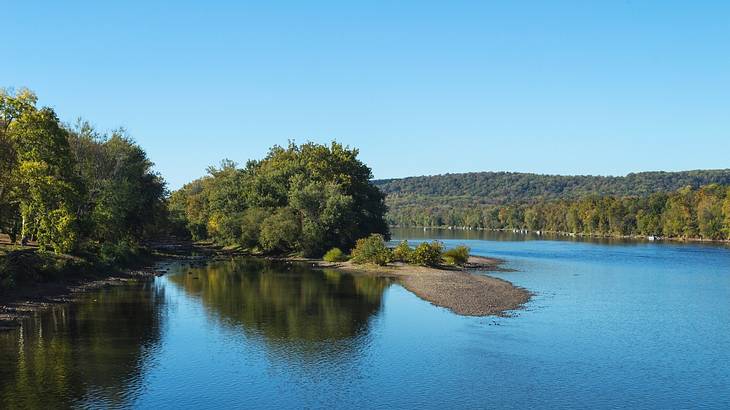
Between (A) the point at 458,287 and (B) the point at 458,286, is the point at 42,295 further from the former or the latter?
(B) the point at 458,286

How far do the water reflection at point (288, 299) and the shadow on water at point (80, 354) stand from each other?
24.2 feet

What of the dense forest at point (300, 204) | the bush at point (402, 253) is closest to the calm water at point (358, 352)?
the bush at point (402, 253)

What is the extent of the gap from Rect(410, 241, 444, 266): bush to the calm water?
92.9 ft

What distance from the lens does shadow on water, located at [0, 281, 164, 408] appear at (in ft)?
101

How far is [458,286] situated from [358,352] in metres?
33.7

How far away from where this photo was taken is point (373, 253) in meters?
101

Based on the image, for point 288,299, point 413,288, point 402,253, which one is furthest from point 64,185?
point 402,253

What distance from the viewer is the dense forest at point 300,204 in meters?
112

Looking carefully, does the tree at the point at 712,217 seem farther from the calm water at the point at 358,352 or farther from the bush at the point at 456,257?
the calm water at the point at 358,352

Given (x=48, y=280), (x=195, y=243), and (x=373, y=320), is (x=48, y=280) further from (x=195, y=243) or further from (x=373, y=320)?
(x=195, y=243)

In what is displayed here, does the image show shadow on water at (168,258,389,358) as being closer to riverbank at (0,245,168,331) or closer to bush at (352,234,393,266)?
riverbank at (0,245,168,331)

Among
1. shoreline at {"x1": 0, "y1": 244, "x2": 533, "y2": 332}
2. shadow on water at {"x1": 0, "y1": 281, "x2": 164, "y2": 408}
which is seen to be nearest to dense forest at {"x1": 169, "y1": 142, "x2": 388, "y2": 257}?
shoreline at {"x1": 0, "y1": 244, "x2": 533, "y2": 332}

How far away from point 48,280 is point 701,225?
19212cm

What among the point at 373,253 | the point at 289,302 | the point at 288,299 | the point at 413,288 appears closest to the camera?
the point at 289,302
